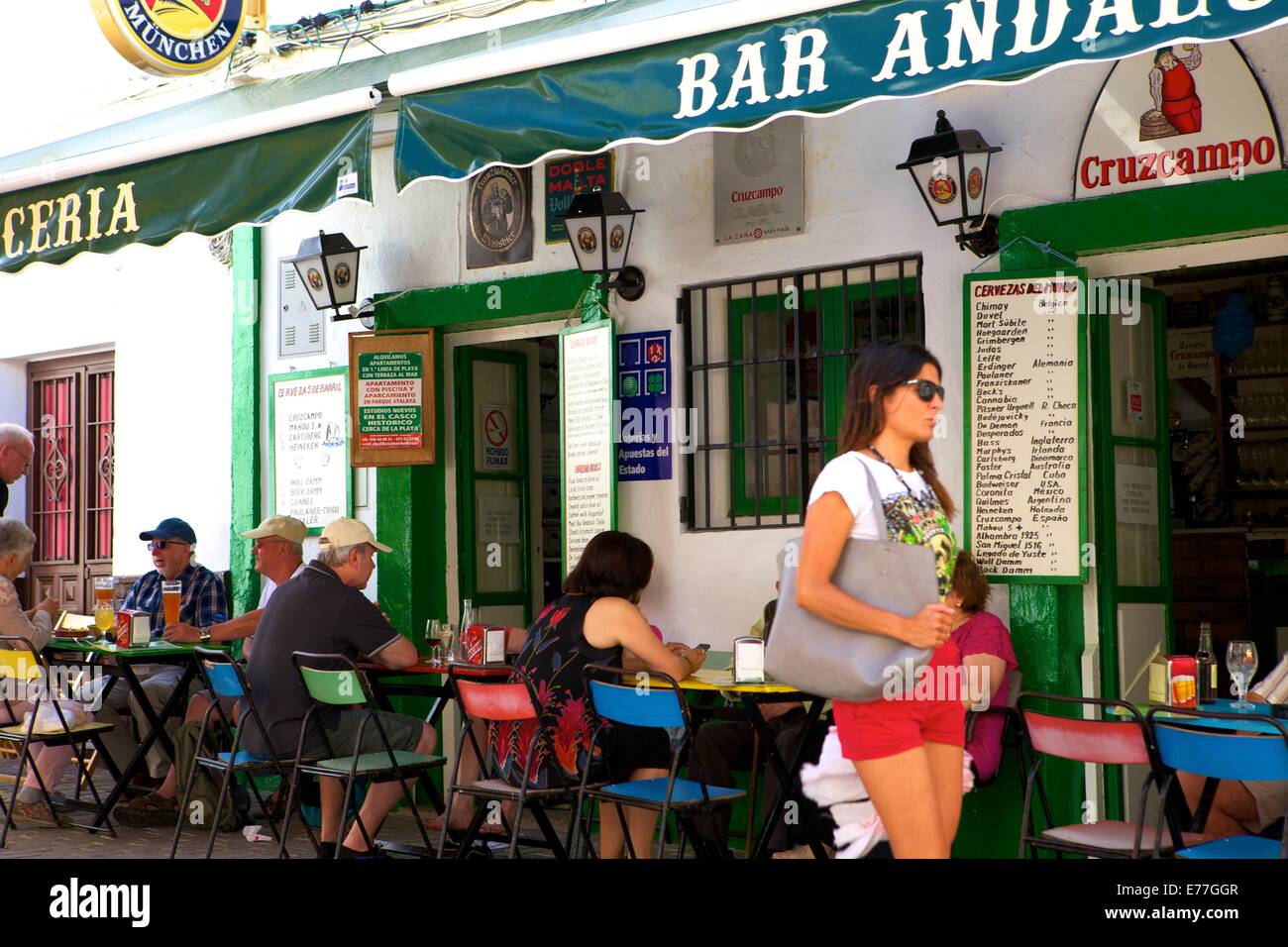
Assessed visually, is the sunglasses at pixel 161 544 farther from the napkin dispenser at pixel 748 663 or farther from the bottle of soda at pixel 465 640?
the napkin dispenser at pixel 748 663

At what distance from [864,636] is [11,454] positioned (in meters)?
6.01

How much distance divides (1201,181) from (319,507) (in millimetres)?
5051

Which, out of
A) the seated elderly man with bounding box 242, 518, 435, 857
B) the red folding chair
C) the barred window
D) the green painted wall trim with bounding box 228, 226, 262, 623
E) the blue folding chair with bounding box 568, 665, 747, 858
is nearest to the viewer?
the red folding chair

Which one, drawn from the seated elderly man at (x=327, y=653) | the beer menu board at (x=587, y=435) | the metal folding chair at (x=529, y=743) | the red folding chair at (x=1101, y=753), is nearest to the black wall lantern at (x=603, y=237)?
the beer menu board at (x=587, y=435)

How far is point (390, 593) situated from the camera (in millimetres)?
8680

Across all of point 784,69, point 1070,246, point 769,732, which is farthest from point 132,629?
point 1070,246

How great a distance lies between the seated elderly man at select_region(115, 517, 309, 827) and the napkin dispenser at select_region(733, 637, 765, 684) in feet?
10.6

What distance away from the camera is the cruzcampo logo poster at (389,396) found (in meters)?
8.59

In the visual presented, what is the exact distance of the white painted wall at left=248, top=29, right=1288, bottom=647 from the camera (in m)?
6.47

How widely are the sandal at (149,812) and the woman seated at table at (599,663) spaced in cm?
297

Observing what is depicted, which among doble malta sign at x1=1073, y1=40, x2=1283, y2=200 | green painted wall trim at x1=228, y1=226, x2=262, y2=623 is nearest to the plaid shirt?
green painted wall trim at x1=228, y1=226, x2=262, y2=623

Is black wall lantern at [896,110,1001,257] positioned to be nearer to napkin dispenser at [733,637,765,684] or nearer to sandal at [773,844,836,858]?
napkin dispenser at [733,637,765,684]
